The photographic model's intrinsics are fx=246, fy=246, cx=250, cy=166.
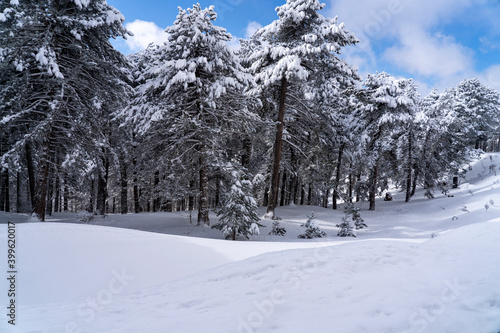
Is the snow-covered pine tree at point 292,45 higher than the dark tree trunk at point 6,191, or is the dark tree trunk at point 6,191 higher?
the snow-covered pine tree at point 292,45

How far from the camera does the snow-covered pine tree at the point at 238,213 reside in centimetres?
948

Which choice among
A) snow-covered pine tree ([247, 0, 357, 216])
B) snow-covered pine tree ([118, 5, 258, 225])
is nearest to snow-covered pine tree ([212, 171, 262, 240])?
snow-covered pine tree ([118, 5, 258, 225])

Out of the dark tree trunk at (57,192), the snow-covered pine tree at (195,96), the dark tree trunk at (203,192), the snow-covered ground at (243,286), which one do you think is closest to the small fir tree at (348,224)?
the snow-covered ground at (243,286)

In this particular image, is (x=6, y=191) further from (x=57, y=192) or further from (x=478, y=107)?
(x=478, y=107)

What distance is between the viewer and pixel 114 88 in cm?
1178

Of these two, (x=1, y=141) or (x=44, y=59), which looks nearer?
(x=44, y=59)

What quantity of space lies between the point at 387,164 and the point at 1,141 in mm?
27809

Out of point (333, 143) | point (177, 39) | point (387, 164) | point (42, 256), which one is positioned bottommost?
point (42, 256)

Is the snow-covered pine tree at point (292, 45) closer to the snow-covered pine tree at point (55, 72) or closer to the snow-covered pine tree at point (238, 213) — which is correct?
the snow-covered pine tree at point (238, 213)

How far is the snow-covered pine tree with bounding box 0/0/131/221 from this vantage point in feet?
30.4

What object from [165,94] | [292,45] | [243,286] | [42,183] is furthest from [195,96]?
[243,286]

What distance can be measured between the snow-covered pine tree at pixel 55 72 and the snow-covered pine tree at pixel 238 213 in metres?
6.93

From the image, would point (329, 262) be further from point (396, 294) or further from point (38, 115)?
point (38, 115)

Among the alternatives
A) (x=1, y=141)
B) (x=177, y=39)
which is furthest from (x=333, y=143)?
(x=1, y=141)
